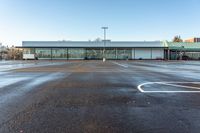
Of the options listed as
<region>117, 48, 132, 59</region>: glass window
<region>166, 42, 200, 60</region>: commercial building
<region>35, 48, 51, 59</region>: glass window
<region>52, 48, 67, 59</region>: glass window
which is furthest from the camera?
<region>166, 42, 200, 60</region>: commercial building

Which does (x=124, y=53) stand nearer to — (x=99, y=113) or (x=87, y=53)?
(x=87, y=53)

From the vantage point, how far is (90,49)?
3659 inches

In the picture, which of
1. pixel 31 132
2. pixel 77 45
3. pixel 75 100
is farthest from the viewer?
pixel 77 45

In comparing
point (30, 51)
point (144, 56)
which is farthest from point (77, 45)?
point (144, 56)

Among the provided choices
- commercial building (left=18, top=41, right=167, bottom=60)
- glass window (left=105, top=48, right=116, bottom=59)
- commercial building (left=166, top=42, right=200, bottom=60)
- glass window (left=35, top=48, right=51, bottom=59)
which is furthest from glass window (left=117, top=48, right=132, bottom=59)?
glass window (left=35, top=48, right=51, bottom=59)

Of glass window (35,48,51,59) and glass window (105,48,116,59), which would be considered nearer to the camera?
glass window (35,48,51,59)

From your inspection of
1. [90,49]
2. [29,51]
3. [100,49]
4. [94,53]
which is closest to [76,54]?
[90,49]

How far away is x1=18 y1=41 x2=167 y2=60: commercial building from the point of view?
90750 millimetres

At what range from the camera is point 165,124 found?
20.2 ft

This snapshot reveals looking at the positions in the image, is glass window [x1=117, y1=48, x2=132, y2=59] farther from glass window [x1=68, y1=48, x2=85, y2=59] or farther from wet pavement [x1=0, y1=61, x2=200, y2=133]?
wet pavement [x1=0, y1=61, x2=200, y2=133]

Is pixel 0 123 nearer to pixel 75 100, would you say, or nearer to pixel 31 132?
pixel 31 132

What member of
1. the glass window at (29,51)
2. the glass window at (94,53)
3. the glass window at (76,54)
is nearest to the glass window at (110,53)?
the glass window at (94,53)

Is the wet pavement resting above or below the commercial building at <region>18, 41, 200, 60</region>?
below

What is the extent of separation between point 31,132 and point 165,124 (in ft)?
9.09
